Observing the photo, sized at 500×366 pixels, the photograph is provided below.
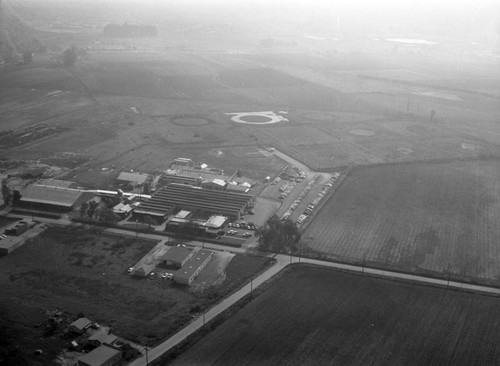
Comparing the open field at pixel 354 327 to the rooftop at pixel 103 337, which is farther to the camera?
the rooftop at pixel 103 337

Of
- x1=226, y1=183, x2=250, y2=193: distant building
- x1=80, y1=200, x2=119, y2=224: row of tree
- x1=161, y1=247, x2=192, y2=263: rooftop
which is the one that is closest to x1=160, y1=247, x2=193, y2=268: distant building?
x1=161, y1=247, x2=192, y2=263: rooftop

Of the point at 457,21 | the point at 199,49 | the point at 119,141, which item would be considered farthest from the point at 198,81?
the point at 457,21

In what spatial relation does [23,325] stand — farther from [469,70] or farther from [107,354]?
[469,70]

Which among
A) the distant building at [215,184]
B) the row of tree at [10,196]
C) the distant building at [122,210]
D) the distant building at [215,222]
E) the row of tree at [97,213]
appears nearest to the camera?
the distant building at [215,222]

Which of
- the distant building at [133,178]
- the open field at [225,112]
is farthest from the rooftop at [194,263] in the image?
the open field at [225,112]

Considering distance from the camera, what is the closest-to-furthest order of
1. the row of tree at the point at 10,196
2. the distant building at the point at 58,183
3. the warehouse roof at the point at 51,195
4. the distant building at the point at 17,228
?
the distant building at the point at 17,228 → the row of tree at the point at 10,196 → the warehouse roof at the point at 51,195 → the distant building at the point at 58,183

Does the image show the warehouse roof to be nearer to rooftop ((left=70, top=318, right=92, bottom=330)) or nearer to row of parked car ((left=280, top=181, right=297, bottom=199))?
row of parked car ((left=280, top=181, right=297, bottom=199))

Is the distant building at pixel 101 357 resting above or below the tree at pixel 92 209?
below

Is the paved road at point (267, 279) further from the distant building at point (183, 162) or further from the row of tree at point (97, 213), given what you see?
the distant building at point (183, 162)
